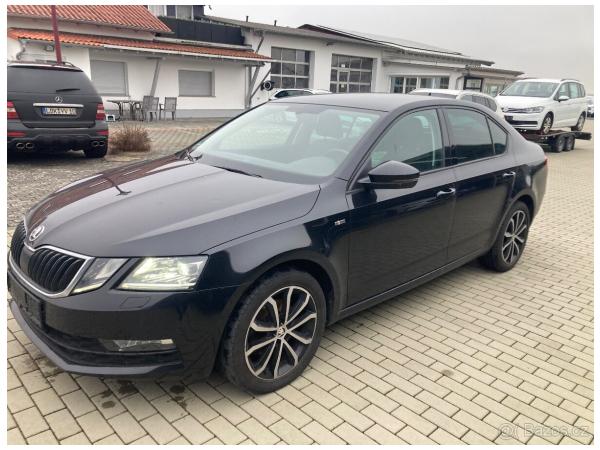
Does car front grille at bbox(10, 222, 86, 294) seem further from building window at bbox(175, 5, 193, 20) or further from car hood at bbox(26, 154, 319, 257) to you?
building window at bbox(175, 5, 193, 20)

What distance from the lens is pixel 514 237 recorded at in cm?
504

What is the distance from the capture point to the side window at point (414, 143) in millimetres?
3471

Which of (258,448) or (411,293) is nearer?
(258,448)

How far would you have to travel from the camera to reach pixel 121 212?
2.78 meters

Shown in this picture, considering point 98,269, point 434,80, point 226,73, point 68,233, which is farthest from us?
point 434,80

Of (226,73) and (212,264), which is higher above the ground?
(226,73)

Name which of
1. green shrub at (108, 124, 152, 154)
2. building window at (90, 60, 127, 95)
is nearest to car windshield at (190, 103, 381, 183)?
green shrub at (108, 124, 152, 154)

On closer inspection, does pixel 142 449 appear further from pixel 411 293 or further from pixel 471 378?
pixel 411 293

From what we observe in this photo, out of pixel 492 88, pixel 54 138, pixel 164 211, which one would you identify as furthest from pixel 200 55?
pixel 492 88

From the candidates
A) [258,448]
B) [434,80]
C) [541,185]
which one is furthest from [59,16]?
[434,80]

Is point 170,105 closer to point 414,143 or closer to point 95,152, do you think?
point 95,152

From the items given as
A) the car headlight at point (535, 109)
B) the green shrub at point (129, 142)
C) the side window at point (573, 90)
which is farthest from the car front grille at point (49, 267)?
the side window at point (573, 90)

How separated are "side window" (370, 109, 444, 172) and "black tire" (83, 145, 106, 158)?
24.7 feet

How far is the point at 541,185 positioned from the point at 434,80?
104ft
